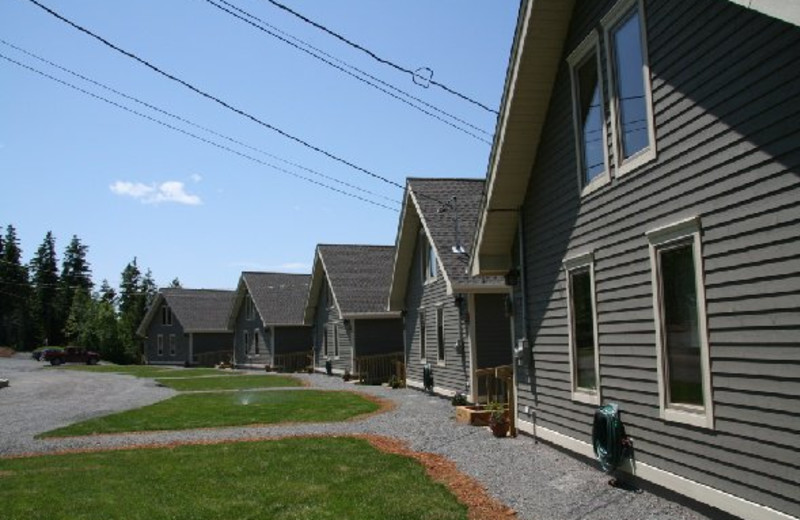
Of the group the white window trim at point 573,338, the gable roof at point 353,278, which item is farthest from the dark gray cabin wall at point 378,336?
the white window trim at point 573,338

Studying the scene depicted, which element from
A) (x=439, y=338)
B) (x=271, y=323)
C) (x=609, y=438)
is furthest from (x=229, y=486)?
A: (x=271, y=323)

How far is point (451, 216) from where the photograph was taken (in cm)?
2159

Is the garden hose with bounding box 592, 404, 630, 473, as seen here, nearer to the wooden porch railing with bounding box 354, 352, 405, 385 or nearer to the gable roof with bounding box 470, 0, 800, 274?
A: the gable roof with bounding box 470, 0, 800, 274

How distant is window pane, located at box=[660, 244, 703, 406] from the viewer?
7.14 meters

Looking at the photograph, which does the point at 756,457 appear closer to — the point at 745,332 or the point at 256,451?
the point at 745,332

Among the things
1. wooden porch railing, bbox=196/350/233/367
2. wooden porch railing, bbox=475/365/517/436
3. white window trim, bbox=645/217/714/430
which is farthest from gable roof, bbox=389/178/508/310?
wooden porch railing, bbox=196/350/233/367

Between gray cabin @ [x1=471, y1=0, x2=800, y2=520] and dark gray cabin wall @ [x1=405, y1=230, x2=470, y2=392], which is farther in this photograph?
dark gray cabin wall @ [x1=405, y1=230, x2=470, y2=392]

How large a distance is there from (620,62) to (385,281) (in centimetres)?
2604

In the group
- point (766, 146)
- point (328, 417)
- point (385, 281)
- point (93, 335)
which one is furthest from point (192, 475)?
point (93, 335)

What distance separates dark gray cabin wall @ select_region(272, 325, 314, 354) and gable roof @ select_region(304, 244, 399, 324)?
459 centimetres

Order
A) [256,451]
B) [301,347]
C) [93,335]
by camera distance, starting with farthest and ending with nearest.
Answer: [93,335] → [301,347] → [256,451]

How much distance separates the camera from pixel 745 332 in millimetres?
6242

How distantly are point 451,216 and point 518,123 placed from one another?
10.3m

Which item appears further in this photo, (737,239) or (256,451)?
(256,451)
